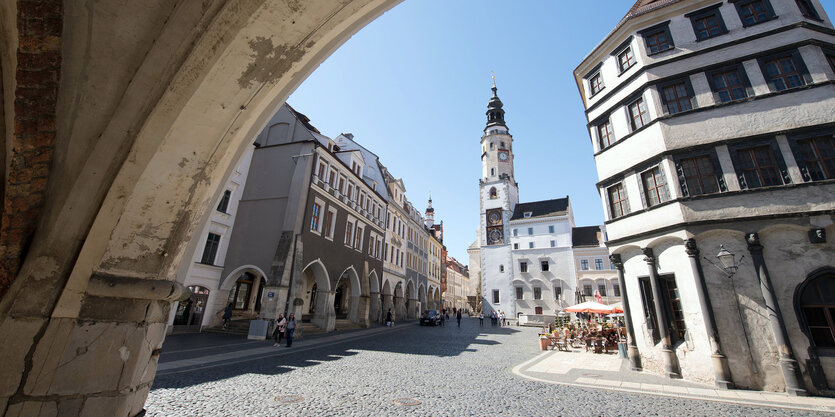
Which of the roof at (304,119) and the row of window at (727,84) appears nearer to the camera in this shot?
the row of window at (727,84)

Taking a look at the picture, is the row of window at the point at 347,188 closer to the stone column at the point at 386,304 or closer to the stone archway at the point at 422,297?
the stone column at the point at 386,304

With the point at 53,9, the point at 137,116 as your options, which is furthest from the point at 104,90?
the point at 53,9

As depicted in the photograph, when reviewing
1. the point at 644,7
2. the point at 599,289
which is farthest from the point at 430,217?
the point at 644,7

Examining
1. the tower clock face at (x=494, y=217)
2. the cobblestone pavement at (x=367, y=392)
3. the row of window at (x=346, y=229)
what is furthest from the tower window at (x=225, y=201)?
the tower clock face at (x=494, y=217)

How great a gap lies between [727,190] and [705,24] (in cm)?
701

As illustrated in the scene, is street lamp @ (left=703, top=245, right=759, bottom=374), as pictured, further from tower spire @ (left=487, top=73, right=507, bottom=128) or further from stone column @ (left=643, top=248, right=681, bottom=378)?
tower spire @ (left=487, top=73, right=507, bottom=128)

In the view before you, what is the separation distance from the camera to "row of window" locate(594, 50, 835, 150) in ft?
35.4

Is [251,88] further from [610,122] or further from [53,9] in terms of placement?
[610,122]

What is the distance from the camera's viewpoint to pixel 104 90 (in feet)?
7.27

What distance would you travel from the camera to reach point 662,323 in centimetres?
1084

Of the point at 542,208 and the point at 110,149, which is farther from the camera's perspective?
the point at 542,208

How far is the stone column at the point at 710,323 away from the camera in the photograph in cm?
916

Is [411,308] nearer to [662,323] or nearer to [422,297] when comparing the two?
[422,297]

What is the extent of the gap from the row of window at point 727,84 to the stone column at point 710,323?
5093 mm
